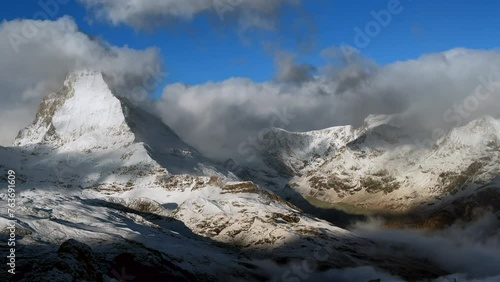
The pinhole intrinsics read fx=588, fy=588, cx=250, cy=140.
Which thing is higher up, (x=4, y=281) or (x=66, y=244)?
(x=66, y=244)

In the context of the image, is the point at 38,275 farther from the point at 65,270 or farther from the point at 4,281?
the point at 4,281

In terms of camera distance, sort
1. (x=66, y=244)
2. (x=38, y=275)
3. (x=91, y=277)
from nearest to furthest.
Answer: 1. (x=38, y=275)
2. (x=91, y=277)
3. (x=66, y=244)

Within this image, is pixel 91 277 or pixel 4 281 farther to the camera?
pixel 4 281

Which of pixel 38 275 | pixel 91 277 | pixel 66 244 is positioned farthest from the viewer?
pixel 66 244

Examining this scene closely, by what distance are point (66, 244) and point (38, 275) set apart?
23.6 meters

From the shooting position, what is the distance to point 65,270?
4904 inches

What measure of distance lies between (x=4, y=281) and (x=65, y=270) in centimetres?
3789

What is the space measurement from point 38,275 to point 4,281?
120ft

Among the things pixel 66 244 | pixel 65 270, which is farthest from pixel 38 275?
pixel 66 244

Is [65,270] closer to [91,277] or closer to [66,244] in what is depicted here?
[91,277]

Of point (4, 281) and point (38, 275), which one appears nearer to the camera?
point (38, 275)

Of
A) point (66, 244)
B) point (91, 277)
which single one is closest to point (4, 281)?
point (66, 244)

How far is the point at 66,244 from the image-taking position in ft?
479

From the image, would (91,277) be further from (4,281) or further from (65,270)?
(4,281)
